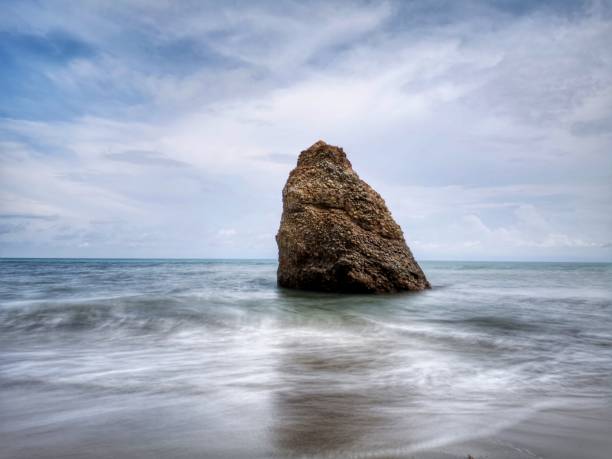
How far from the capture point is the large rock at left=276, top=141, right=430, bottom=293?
1227cm

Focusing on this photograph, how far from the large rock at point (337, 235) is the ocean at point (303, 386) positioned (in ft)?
11.2

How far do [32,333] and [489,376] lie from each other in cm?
725

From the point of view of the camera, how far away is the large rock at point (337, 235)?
12.3m

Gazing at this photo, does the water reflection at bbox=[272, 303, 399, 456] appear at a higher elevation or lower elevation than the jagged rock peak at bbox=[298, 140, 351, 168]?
lower

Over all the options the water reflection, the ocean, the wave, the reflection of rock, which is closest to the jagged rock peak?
the wave

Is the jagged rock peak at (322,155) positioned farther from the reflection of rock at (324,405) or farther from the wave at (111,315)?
the reflection of rock at (324,405)

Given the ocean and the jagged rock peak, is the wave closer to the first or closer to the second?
the ocean

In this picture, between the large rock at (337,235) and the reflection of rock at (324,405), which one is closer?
the reflection of rock at (324,405)

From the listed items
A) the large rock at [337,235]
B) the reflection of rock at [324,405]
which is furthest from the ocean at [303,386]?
the large rock at [337,235]

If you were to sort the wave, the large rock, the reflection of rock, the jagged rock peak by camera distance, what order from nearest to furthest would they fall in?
the reflection of rock < the wave < the large rock < the jagged rock peak

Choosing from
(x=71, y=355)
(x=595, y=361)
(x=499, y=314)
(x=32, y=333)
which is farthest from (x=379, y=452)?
(x=499, y=314)

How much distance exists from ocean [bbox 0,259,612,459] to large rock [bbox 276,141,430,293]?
340 centimetres

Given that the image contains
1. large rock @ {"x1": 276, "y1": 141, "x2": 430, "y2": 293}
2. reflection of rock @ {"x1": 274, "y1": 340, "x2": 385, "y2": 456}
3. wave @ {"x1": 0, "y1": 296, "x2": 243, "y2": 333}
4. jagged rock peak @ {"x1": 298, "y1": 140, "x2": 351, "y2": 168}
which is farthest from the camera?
jagged rock peak @ {"x1": 298, "y1": 140, "x2": 351, "y2": 168}

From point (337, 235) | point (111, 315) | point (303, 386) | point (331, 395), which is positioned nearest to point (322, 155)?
point (337, 235)
